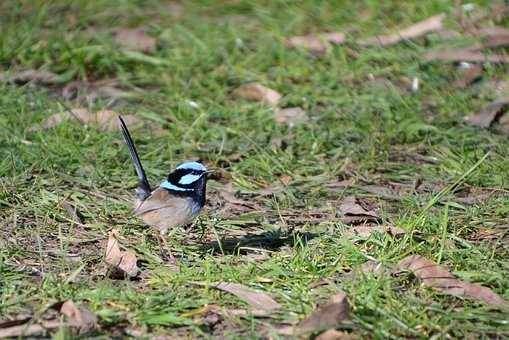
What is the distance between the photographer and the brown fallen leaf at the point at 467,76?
329 inches

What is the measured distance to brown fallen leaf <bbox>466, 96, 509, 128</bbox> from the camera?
25.1ft

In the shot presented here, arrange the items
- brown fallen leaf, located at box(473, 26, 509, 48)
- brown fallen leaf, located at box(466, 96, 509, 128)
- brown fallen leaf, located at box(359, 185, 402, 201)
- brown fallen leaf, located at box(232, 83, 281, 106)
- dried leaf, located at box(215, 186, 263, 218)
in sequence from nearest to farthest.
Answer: dried leaf, located at box(215, 186, 263, 218)
brown fallen leaf, located at box(359, 185, 402, 201)
brown fallen leaf, located at box(466, 96, 509, 128)
brown fallen leaf, located at box(232, 83, 281, 106)
brown fallen leaf, located at box(473, 26, 509, 48)

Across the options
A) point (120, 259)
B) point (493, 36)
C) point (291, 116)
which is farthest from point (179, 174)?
point (493, 36)

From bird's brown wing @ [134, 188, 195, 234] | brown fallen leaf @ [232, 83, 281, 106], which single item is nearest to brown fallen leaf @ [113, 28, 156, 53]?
brown fallen leaf @ [232, 83, 281, 106]

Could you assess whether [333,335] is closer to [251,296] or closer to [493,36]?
[251,296]

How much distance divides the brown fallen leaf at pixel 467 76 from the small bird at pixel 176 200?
3119 mm

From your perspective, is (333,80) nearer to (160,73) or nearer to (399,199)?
(160,73)

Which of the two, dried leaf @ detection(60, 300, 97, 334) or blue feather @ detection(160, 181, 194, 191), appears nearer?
dried leaf @ detection(60, 300, 97, 334)

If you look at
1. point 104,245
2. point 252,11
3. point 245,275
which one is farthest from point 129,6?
point 245,275

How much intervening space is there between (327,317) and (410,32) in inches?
199

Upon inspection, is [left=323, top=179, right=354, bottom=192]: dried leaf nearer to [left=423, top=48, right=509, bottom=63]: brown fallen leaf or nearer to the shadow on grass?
the shadow on grass

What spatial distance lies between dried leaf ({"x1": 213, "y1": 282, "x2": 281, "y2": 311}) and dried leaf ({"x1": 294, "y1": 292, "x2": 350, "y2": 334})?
0.92 ft

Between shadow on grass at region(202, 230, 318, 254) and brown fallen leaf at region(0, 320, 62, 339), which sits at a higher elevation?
brown fallen leaf at region(0, 320, 62, 339)

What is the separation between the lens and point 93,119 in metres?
7.59
